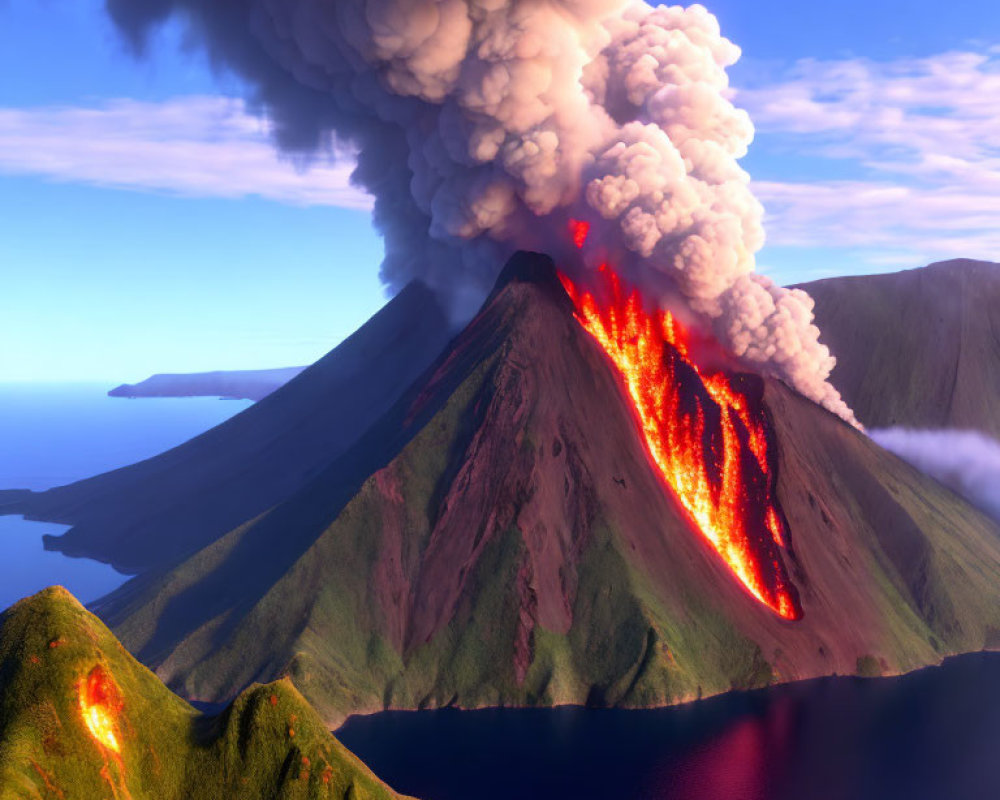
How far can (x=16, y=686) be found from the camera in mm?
37406

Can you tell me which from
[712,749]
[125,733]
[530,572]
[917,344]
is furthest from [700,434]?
[125,733]

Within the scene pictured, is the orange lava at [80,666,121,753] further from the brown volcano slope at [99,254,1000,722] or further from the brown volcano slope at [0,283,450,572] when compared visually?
the brown volcano slope at [0,283,450,572]

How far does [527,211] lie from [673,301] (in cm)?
1857

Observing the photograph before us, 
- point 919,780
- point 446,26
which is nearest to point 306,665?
point 919,780

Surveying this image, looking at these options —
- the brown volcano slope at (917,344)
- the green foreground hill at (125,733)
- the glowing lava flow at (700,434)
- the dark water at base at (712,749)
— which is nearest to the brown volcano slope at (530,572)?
the glowing lava flow at (700,434)

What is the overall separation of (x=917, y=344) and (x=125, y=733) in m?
143

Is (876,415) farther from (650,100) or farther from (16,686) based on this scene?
(16,686)

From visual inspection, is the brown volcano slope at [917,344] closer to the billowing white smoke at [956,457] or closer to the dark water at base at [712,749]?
the billowing white smoke at [956,457]

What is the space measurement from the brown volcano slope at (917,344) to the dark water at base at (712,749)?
71715mm

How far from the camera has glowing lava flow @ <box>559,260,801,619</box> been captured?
10275cm

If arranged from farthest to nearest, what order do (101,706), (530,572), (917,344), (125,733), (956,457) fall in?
(917,344) < (956,457) < (530,572) < (125,733) < (101,706)

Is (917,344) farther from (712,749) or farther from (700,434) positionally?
(712,749)

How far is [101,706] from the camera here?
3938cm

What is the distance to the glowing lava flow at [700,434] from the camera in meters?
103
